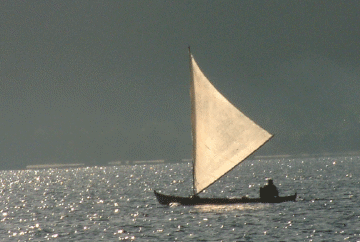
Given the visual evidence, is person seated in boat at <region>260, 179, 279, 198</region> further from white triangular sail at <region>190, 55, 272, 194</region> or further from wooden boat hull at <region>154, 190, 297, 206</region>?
white triangular sail at <region>190, 55, 272, 194</region>

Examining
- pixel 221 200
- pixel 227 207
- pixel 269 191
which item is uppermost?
pixel 269 191

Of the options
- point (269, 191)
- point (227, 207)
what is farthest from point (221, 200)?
point (269, 191)

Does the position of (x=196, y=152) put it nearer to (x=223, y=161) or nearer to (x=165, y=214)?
(x=223, y=161)

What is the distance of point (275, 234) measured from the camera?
1987 inches

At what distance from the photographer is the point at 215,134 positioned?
210ft

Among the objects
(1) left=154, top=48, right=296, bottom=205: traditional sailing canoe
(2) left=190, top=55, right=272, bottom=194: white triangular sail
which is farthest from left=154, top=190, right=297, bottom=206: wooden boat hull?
(2) left=190, top=55, right=272, bottom=194: white triangular sail

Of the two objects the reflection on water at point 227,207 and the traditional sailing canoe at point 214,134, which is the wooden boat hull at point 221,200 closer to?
the reflection on water at point 227,207

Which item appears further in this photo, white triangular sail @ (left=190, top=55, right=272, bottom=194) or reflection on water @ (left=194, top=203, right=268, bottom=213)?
reflection on water @ (left=194, top=203, right=268, bottom=213)

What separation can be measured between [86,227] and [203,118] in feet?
45.5

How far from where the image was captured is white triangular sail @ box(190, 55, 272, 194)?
63.1 m

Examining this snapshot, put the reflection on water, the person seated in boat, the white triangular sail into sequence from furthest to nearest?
the person seated in boat
the reflection on water
the white triangular sail

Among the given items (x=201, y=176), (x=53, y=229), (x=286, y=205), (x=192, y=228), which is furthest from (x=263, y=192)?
(x=53, y=229)

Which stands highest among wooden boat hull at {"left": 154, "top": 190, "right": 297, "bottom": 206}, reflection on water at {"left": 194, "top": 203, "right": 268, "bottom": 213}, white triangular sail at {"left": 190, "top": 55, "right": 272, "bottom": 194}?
white triangular sail at {"left": 190, "top": 55, "right": 272, "bottom": 194}

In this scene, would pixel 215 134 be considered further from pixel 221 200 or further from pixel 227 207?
pixel 227 207
